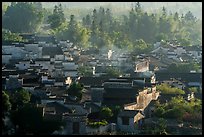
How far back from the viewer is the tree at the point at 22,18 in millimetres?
32312

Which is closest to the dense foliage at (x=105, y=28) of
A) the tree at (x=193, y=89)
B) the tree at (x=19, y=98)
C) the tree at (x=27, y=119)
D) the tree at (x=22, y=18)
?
the tree at (x=22, y=18)

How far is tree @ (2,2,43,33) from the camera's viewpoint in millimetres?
32312

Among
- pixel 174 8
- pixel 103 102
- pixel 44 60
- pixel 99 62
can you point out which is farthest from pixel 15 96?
pixel 174 8

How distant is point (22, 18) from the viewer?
108 feet

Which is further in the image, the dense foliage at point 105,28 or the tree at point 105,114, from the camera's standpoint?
the dense foliage at point 105,28

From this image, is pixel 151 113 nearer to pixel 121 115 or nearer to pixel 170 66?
pixel 121 115

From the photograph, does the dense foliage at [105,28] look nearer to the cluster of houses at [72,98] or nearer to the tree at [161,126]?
the cluster of houses at [72,98]

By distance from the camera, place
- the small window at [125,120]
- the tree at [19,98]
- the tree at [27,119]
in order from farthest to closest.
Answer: the small window at [125,120] → the tree at [19,98] → the tree at [27,119]

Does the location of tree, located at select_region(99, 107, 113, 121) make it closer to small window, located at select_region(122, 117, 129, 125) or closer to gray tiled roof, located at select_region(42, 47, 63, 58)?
small window, located at select_region(122, 117, 129, 125)

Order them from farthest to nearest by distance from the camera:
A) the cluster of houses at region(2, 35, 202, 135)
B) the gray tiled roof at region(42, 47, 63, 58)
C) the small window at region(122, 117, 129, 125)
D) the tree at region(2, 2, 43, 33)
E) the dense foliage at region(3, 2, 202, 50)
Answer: the tree at region(2, 2, 43, 33)
the dense foliage at region(3, 2, 202, 50)
the gray tiled roof at region(42, 47, 63, 58)
the small window at region(122, 117, 129, 125)
the cluster of houses at region(2, 35, 202, 135)

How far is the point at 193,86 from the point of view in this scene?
19.8 m

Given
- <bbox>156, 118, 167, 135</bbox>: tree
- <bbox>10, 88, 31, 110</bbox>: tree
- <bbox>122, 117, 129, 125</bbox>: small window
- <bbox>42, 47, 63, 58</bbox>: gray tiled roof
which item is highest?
<bbox>42, 47, 63, 58</bbox>: gray tiled roof

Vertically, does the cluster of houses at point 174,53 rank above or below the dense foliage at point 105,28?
below

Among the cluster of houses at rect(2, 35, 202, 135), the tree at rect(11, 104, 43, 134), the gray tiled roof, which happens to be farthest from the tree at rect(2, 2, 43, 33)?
the tree at rect(11, 104, 43, 134)
